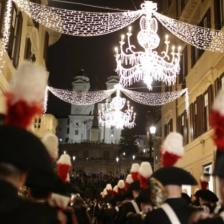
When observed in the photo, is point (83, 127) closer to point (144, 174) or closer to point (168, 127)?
point (168, 127)

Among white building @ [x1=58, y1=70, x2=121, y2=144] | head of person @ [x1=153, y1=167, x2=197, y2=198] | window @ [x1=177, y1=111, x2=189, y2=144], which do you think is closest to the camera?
head of person @ [x1=153, y1=167, x2=197, y2=198]

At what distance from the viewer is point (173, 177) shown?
17.0 ft

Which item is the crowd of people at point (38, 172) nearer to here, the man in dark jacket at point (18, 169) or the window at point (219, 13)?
the man in dark jacket at point (18, 169)

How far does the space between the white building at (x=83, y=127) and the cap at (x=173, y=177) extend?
103 meters

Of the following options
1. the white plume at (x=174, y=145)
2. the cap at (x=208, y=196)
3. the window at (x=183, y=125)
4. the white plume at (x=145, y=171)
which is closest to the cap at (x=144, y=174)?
the white plume at (x=145, y=171)

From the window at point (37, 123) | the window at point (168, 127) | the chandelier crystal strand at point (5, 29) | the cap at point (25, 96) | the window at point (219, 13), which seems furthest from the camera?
the window at point (168, 127)

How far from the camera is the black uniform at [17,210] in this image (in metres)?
2.62

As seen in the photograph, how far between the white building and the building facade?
80.4 m

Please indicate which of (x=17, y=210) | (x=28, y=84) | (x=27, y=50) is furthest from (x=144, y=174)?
(x=27, y=50)

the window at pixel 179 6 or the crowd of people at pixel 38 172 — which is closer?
the crowd of people at pixel 38 172

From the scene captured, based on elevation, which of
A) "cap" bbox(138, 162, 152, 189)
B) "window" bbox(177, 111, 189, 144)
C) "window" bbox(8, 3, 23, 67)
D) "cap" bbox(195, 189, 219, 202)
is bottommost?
"cap" bbox(195, 189, 219, 202)

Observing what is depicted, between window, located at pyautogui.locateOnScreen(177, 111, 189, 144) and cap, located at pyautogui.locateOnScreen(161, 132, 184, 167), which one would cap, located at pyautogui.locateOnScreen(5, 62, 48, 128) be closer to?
cap, located at pyautogui.locateOnScreen(161, 132, 184, 167)

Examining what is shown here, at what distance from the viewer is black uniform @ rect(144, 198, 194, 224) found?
192 inches

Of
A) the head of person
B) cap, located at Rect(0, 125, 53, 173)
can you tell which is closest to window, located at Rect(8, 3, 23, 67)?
the head of person
